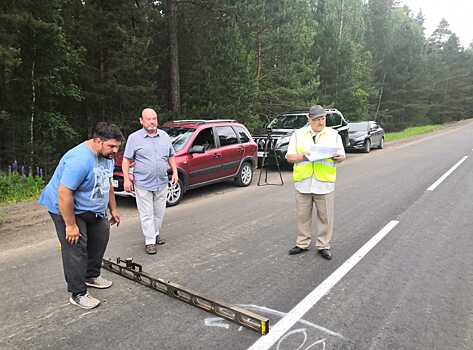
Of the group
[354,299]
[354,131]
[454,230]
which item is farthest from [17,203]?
Answer: [354,131]

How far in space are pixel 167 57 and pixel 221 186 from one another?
7931 millimetres

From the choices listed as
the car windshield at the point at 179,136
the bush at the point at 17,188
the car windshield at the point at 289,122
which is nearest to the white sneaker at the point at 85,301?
the car windshield at the point at 179,136

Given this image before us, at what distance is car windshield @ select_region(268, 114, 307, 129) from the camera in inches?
533

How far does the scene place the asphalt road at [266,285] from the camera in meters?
3.15

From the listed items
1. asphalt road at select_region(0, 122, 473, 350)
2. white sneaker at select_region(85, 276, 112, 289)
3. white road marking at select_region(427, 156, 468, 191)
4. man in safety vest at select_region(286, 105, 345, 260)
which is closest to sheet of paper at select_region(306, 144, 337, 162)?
man in safety vest at select_region(286, 105, 345, 260)

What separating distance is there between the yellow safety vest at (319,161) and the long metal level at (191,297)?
77.5 inches

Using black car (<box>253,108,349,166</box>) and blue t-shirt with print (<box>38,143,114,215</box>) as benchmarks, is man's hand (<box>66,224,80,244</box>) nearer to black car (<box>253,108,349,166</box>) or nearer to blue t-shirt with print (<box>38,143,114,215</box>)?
blue t-shirt with print (<box>38,143,114,215</box>)

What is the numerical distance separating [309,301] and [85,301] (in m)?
2.10

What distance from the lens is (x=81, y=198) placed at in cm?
349

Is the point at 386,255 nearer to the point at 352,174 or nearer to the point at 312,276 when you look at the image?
the point at 312,276

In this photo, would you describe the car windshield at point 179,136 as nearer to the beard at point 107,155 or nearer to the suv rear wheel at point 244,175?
the suv rear wheel at point 244,175

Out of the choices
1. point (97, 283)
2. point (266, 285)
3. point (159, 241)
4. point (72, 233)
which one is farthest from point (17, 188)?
point (266, 285)

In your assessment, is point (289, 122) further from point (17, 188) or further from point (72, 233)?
point (72, 233)

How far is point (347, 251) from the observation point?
5074mm
